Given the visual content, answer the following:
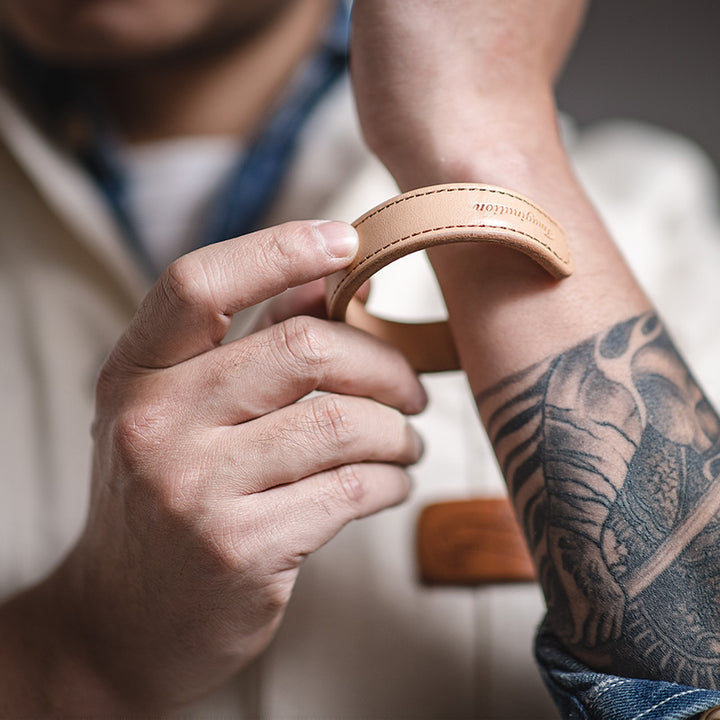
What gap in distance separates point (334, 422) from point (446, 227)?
16 centimetres

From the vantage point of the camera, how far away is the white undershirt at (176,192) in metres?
1.01

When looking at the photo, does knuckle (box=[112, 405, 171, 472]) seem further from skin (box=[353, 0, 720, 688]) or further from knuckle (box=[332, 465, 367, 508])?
skin (box=[353, 0, 720, 688])

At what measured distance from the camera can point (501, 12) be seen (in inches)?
22.0

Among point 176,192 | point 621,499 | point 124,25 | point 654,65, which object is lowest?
point 621,499

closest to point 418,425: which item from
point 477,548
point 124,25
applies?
point 477,548

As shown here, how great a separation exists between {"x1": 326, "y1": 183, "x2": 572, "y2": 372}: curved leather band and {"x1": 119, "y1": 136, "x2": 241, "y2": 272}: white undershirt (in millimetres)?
583

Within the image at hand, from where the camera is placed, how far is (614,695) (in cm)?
46

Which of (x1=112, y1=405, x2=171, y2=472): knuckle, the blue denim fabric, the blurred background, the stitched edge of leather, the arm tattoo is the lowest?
the blue denim fabric

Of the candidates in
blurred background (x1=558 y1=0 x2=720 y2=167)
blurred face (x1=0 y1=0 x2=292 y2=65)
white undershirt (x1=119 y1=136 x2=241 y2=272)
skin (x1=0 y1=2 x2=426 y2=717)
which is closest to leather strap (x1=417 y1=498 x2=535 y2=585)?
skin (x1=0 y1=2 x2=426 y2=717)

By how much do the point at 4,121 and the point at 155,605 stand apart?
28.8 inches

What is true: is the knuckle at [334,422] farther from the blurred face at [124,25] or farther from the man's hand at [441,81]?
the blurred face at [124,25]

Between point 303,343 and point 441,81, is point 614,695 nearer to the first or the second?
point 303,343

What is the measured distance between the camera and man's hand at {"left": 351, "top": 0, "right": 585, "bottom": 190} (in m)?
0.54

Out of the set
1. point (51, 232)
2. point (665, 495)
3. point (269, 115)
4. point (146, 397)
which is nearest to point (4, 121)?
point (51, 232)
